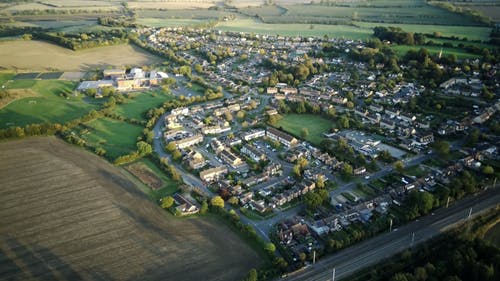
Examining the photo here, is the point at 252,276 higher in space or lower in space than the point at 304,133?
lower

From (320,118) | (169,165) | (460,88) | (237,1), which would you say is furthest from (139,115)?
(237,1)

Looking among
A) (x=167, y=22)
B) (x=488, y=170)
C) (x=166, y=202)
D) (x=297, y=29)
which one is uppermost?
(x=167, y=22)

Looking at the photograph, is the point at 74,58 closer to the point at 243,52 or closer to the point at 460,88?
the point at 243,52

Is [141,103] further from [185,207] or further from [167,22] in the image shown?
[167,22]

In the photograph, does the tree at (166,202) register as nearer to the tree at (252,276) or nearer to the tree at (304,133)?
the tree at (252,276)

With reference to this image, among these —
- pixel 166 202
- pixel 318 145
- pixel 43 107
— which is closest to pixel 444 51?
pixel 318 145

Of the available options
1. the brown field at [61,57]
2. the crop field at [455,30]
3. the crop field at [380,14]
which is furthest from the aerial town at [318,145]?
the crop field at [380,14]
